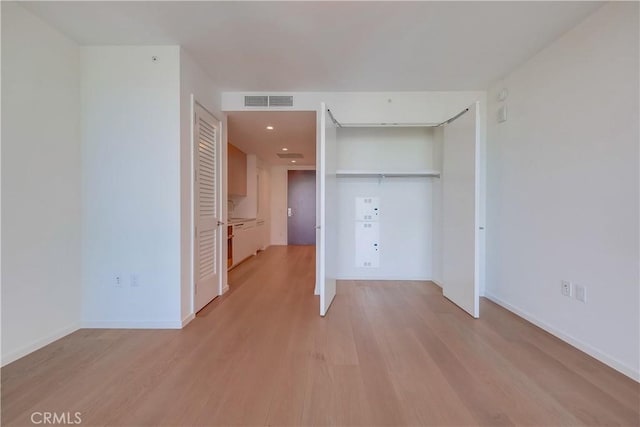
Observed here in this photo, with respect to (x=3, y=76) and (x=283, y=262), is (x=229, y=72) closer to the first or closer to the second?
(x=3, y=76)

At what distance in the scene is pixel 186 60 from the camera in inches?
103

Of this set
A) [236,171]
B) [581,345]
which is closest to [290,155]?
[236,171]

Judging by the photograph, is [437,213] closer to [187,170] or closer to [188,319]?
[187,170]

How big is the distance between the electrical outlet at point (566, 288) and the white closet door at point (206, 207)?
11.0 feet

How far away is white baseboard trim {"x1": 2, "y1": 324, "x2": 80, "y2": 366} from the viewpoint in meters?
1.94

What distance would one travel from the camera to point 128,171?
8.23ft

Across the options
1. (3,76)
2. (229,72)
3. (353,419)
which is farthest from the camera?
(229,72)

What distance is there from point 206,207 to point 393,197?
255cm

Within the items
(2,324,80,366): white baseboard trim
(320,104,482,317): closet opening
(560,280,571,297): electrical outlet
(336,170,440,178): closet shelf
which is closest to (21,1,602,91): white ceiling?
(320,104,482,317): closet opening

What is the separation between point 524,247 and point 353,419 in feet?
7.94

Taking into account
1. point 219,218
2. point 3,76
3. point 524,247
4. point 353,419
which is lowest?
point 353,419

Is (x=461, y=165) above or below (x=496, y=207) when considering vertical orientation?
above

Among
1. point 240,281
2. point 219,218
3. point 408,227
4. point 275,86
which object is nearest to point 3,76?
point 219,218

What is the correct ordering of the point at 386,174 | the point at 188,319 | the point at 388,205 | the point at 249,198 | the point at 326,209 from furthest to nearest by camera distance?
the point at 249,198, the point at 388,205, the point at 386,174, the point at 326,209, the point at 188,319
